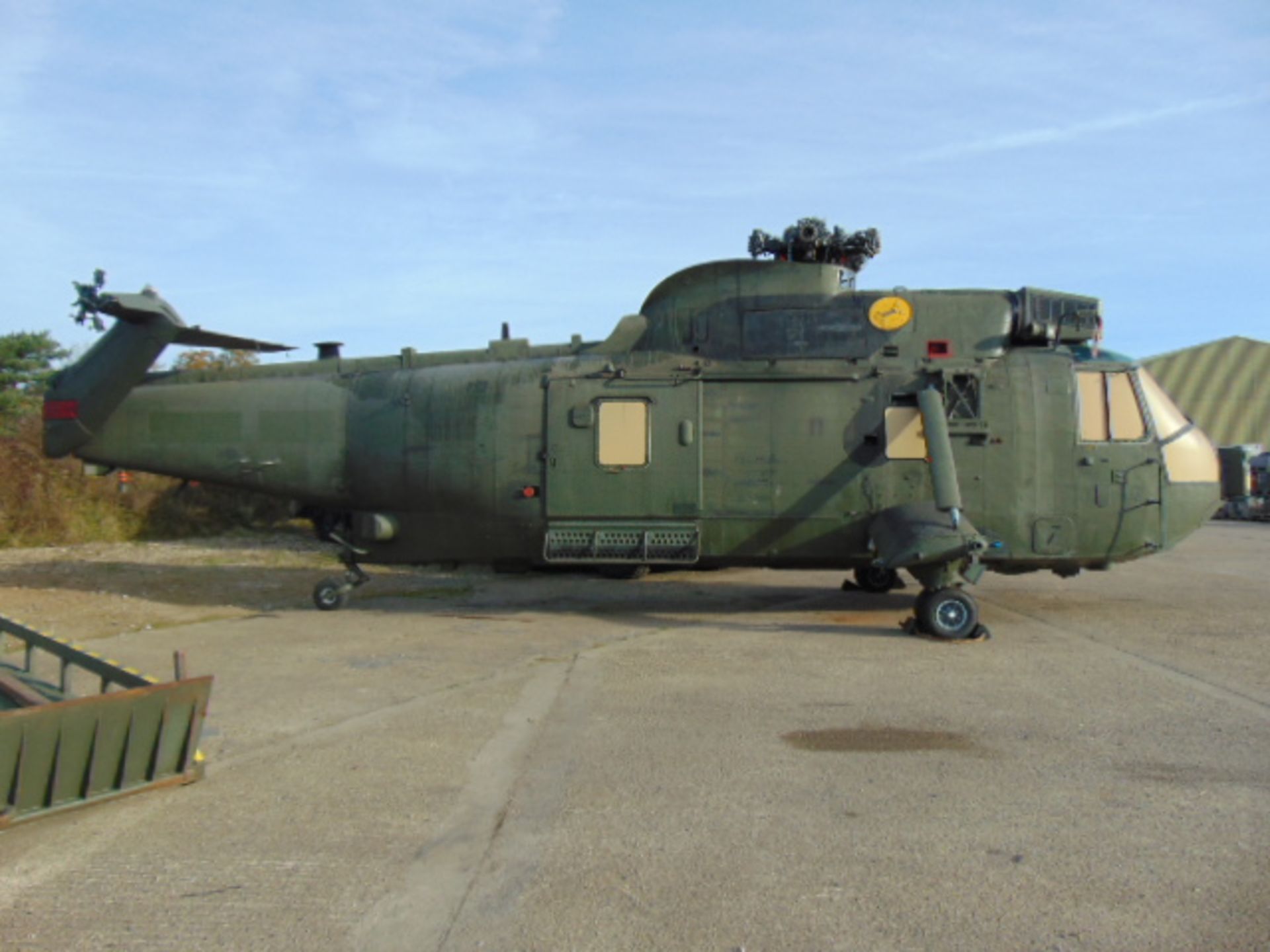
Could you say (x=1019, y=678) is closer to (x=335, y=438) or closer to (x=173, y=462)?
(x=335, y=438)

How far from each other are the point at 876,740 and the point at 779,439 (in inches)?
189

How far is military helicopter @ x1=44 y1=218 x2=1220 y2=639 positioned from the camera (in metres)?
9.83

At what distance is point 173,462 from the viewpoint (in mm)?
11180

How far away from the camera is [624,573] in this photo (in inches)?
554

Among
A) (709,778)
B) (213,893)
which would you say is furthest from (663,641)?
(213,893)

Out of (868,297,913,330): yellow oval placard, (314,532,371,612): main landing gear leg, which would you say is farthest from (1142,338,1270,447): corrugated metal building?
(314,532,371,612): main landing gear leg

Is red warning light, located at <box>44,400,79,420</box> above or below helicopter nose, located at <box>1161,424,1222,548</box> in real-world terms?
above

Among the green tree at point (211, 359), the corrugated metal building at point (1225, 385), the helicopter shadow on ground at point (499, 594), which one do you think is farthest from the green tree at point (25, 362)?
the corrugated metal building at point (1225, 385)

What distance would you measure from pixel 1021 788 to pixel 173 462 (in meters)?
9.89

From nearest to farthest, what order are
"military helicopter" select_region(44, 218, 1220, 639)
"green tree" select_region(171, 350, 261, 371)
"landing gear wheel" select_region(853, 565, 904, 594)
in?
"military helicopter" select_region(44, 218, 1220, 639) < "landing gear wheel" select_region(853, 565, 904, 594) < "green tree" select_region(171, 350, 261, 371)

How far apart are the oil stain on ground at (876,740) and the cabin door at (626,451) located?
14.5ft

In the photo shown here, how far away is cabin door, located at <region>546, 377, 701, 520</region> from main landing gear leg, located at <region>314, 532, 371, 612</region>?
259cm

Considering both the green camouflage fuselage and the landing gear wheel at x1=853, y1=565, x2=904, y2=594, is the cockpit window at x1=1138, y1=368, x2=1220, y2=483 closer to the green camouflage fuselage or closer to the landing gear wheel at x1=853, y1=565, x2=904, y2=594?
the green camouflage fuselage

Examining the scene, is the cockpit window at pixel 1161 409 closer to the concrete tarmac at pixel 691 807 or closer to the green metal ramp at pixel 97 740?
the concrete tarmac at pixel 691 807
